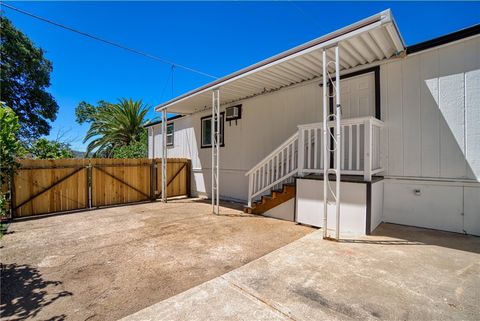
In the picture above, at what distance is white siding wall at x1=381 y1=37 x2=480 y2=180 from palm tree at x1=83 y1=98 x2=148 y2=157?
1245 cm

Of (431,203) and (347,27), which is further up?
(347,27)

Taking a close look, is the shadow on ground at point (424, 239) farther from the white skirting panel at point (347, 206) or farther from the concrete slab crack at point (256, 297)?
the concrete slab crack at point (256, 297)

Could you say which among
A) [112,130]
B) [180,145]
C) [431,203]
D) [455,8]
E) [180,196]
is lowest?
[180,196]

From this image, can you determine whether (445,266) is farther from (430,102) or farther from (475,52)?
(475,52)

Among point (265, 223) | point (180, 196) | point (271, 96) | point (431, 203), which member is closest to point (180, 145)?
point (180, 196)

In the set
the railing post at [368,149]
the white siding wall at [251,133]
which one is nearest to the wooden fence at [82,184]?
the white siding wall at [251,133]

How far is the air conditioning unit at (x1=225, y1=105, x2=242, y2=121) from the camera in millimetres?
7388

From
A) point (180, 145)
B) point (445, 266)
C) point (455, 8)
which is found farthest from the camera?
point (180, 145)

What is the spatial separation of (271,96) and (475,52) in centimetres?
411

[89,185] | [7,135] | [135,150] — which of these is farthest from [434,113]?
[135,150]

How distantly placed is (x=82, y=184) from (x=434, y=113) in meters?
8.34

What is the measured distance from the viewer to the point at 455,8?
4.40m

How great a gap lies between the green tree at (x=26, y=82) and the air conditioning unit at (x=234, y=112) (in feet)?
39.1

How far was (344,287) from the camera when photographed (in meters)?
2.24
